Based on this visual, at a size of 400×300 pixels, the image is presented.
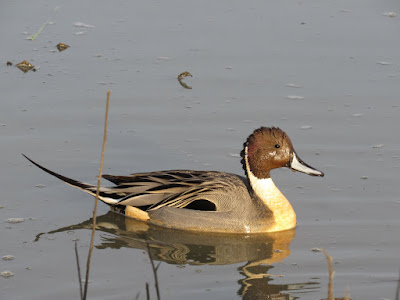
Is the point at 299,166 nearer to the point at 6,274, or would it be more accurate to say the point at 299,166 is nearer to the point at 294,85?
the point at 294,85

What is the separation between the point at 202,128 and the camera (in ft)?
31.0

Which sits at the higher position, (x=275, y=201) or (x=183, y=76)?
(x=183, y=76)

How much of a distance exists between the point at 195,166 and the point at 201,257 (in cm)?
165

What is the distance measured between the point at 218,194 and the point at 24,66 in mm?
3670

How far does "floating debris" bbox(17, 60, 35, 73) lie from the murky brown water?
8 cm

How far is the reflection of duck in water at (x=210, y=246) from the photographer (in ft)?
22.8

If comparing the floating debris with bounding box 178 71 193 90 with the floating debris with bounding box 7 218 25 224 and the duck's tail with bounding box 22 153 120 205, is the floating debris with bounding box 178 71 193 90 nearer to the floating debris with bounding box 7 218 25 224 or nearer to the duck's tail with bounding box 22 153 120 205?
the duck's tail with bounding box 22 153 120 205

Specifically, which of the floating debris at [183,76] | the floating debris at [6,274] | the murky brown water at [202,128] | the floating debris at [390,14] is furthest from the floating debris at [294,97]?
the floating debris at [6,274]

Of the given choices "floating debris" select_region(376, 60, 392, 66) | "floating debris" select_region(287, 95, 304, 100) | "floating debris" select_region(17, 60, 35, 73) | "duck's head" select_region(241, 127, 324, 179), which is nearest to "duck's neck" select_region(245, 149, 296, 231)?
"duck's head" select_region(241, 127, 324, 179)

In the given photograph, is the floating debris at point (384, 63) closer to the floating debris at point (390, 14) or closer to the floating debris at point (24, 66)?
the floating debris at point (390, 14)

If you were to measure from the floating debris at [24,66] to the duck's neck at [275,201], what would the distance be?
3569 mm

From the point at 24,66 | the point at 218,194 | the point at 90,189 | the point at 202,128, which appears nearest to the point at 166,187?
the point at 218,194

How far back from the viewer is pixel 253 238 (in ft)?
26.2

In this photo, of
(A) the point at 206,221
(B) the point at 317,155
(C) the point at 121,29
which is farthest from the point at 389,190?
(C) the point at 121,29
